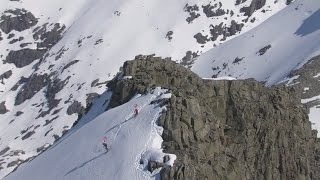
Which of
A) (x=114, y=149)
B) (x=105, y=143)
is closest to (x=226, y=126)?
(x=114, y=149)

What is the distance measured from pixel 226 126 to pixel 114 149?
9989 mm

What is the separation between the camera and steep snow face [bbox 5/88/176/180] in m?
62.7

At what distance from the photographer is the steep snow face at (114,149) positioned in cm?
6269

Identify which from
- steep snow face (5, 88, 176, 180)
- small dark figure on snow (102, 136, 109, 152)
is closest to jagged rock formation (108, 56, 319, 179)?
steep snow face (5, 88, 176, 180)

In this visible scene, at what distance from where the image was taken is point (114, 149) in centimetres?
6756

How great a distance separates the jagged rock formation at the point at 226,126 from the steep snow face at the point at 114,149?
5.53 ft

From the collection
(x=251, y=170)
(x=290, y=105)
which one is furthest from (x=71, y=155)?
(x=290, y=105)

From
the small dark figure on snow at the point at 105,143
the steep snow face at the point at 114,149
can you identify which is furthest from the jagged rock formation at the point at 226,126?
the small dark figure on snow at the point at 105,143

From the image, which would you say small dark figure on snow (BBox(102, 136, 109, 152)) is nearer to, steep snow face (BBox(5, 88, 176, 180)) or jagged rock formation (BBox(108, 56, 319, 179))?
steep snow face (BBox(5, 88, 176, 180))

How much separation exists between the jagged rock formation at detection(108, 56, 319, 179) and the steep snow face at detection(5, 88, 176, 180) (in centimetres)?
169

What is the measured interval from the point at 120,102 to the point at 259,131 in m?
17.2

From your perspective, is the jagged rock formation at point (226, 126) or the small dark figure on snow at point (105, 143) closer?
the jagged rock formation at point (226, 126)

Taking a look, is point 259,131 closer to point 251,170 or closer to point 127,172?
point 251,170

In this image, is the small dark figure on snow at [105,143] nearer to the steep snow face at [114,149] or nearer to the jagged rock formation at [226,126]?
the steep snow face at [114,149]
